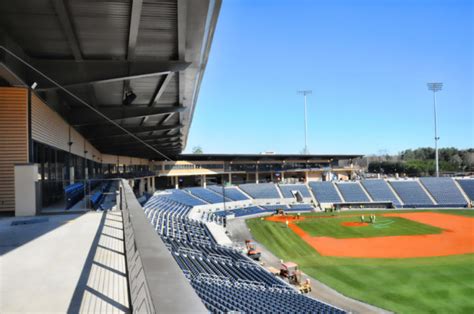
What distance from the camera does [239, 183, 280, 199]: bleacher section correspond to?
54.8 m

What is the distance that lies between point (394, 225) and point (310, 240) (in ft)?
44.4

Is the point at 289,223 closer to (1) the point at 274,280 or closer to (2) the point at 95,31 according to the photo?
(1) the point at 274,280

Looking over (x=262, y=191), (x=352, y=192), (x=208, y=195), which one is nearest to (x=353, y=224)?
(x=352, y=192)

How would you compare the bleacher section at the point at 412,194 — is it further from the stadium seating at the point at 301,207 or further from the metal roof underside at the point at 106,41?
the metal roof underside at the point at 106,41

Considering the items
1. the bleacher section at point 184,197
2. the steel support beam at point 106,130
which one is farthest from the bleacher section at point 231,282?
the bleacher section at point 184,197

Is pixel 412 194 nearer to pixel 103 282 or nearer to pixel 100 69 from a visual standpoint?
pixel 100 69

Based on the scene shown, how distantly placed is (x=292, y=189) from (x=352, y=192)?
34.4 feet

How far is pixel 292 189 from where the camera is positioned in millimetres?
57500

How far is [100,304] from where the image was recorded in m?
3.66

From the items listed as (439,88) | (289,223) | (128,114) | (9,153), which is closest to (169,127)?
(128,114)

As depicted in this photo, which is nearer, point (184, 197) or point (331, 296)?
point (331, 296)

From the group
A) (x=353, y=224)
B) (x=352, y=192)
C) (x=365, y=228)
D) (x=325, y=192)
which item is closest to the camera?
(x=365, y=228)

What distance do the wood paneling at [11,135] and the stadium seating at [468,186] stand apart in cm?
6274

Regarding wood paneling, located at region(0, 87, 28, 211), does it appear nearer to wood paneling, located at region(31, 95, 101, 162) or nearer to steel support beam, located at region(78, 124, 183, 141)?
wood paneling, located at region(31, 95, 101, 162)
